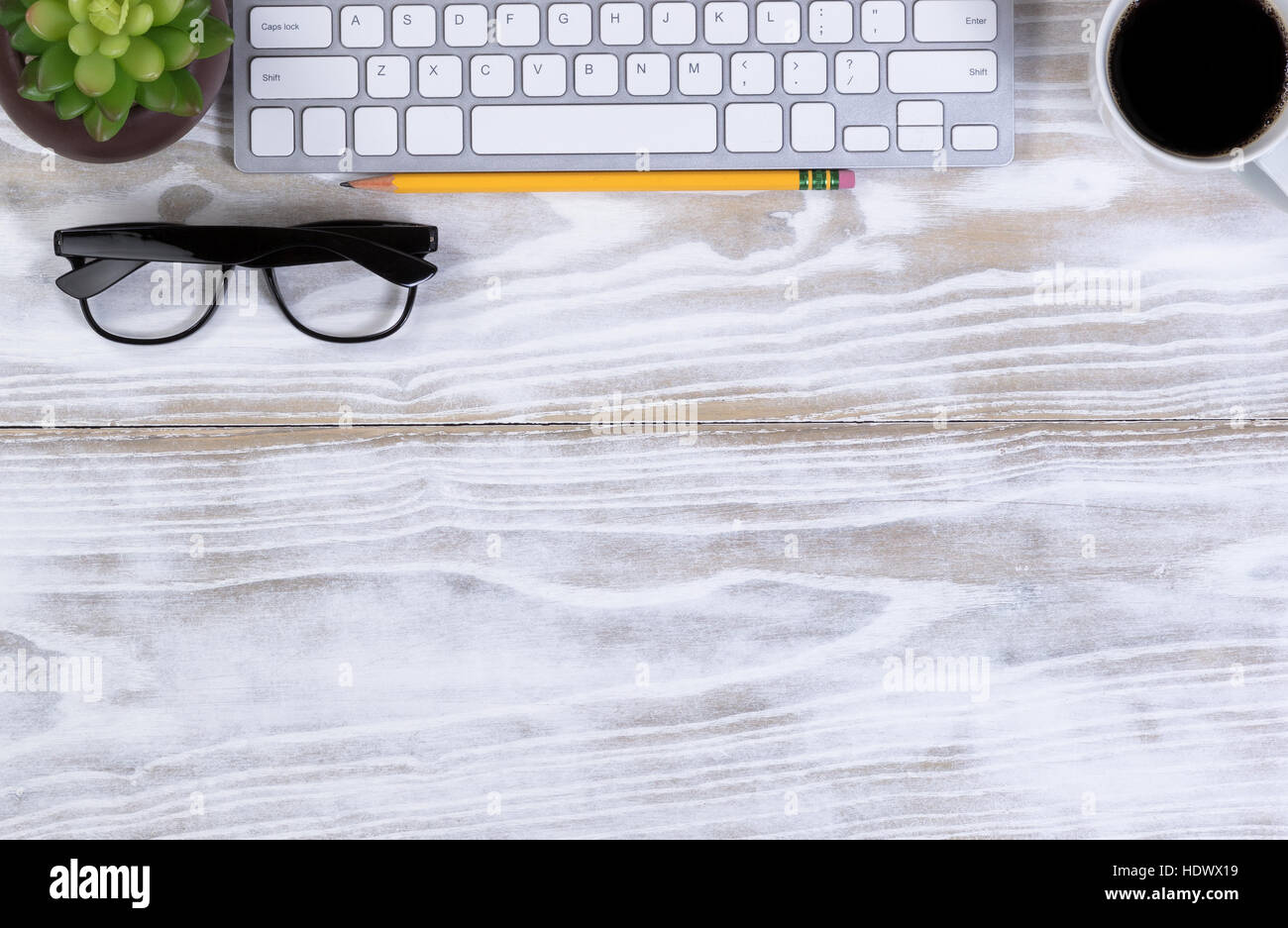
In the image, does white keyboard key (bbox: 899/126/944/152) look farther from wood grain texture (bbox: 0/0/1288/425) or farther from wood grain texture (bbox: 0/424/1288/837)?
wood grain texture (bbox: 0/424/1288/837)

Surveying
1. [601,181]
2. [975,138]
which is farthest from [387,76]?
[975,138]

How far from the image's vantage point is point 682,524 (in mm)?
605

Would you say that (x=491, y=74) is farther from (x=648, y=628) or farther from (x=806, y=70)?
(x=648, y=628)

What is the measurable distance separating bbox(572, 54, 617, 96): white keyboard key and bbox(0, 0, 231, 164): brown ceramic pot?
21 centimetres

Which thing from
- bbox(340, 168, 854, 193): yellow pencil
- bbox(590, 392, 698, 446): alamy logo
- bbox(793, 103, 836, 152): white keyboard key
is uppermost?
bbox(793, 103, 836, 152): white keyboard key

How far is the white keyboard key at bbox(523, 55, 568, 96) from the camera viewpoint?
0.56 m

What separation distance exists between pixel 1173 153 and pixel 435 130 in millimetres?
440

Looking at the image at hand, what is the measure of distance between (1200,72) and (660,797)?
56 cm

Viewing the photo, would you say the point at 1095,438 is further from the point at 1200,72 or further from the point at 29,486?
the point at 29,486

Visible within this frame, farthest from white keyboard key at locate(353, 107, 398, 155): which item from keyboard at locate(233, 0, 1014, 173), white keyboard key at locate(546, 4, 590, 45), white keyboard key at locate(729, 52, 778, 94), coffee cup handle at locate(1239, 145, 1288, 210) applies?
coffee cup handle at locate(1239, 145, 1288, 210)
